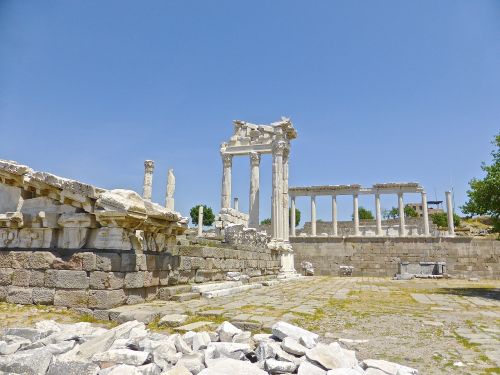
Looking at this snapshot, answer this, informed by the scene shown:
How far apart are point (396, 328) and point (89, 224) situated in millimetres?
4777

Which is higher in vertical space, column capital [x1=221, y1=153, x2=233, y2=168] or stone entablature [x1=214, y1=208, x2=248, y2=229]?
column capital [x1=221, y1=153, x2=233, y2=168]

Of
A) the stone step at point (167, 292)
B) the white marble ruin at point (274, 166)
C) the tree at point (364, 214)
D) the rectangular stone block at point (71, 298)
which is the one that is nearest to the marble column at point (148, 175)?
the white marble ruin at point (274, 166)

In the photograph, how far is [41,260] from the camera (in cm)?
619

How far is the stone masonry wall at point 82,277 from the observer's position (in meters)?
5.78

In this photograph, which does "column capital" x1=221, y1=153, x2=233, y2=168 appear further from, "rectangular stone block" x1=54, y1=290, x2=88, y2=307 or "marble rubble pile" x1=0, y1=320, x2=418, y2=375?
"marble rubble pile" x1=0, y1=320, x2=418, y2=375

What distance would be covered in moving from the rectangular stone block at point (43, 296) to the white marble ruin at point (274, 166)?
12446 mm

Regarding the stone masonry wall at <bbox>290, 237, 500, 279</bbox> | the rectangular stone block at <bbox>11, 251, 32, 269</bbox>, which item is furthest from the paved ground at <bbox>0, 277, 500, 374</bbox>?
the stone masonry wall at <bbox>290, 237, 500, 279</bbox>

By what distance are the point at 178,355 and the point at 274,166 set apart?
17.1m

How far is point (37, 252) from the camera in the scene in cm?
629

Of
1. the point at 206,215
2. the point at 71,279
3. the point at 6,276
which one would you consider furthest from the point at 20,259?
the point at 206,215

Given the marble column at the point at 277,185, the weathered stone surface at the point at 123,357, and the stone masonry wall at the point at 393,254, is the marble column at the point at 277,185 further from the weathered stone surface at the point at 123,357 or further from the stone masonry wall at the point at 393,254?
the weathered stone surface at the point at 123,357

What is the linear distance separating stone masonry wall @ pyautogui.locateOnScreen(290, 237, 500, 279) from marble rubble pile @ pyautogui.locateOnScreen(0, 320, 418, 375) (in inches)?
1019

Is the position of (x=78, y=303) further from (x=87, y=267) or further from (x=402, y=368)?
(x=402, y=368)

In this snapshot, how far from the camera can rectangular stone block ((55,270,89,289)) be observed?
5.82m
